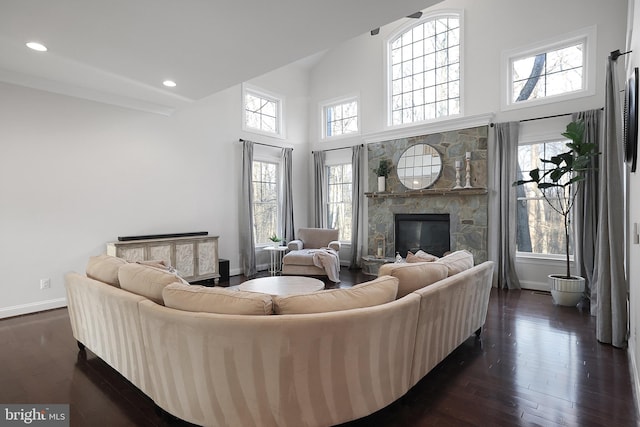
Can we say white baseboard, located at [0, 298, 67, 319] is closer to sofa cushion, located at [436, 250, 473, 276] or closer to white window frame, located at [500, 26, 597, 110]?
sofa cushion, located at [436, 250, 473, 276]

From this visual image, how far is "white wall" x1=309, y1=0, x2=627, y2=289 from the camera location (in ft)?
14.5

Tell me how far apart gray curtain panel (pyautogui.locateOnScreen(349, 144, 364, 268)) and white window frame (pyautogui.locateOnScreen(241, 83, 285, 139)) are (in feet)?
5.55

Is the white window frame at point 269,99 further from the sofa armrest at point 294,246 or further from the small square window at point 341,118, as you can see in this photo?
the sofa armrest at point 294,246

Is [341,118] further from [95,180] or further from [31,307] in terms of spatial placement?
[31,307]

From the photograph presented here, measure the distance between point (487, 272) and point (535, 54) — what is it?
13.1 ft

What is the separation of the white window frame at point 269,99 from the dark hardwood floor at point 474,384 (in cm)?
448

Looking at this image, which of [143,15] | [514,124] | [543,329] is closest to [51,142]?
[143,15]

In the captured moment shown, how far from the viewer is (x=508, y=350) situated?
9.27 ft

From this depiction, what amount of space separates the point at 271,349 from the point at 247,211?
4.77m

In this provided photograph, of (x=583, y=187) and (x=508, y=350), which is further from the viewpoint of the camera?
(x=583, y=187)

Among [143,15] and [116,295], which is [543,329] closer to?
[116,295]

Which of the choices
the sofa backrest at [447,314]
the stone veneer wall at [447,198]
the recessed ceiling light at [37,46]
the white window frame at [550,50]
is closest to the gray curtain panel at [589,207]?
the white window frame at [550,50]

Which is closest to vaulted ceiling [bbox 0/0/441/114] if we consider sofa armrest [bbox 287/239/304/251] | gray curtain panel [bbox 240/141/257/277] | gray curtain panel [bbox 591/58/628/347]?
gray curtain panel [bbox 591/58/628/347]

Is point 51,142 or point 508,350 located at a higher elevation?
point 51,142
